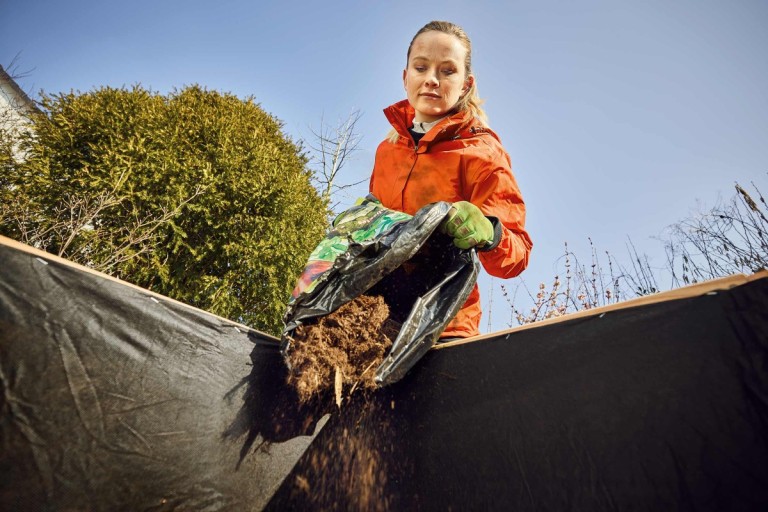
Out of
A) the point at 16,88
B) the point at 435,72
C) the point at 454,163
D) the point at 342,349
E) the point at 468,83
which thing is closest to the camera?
the point at 342,349

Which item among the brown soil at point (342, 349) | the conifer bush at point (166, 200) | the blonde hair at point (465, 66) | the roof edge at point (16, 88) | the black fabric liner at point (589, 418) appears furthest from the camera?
the roof edge at point (16, 88)

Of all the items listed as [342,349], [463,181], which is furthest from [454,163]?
[342,349]

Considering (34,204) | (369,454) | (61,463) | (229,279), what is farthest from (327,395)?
(34,204)

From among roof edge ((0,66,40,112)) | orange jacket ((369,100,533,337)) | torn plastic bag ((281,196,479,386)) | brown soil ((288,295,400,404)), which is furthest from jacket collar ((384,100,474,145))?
roof edge ((0,66,40,112))

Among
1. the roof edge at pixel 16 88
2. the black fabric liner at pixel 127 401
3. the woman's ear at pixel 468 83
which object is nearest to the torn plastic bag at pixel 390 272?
the black fabric liner at pixel 127 401

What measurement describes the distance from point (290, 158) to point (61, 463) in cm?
521

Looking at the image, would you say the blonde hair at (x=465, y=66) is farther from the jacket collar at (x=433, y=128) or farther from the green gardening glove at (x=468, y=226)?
the green gardening glove at (x=468, y=226)

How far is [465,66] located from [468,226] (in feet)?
3.60

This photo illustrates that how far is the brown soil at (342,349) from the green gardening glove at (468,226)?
0.44 metres

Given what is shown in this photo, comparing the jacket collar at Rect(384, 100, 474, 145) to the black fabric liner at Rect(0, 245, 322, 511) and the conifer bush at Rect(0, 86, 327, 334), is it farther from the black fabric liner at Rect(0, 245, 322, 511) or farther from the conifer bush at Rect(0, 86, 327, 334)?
the conifer bush at Rect(0, 86, 327, 334)

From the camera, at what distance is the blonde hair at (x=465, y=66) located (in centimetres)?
189

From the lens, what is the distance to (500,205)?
1574 mm

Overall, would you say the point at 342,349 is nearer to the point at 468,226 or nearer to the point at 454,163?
the point at 468,226

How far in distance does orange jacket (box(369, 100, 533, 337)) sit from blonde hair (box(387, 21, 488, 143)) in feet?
0.42
